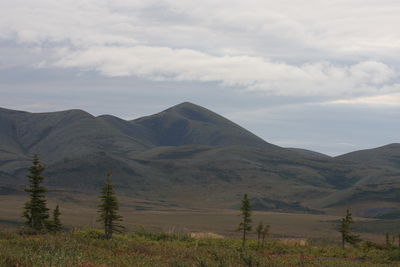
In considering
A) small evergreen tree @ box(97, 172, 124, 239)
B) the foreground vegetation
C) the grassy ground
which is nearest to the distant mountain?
the grassy ground

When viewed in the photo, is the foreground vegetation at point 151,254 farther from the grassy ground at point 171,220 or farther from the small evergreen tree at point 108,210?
the grassy ground at point 171,220

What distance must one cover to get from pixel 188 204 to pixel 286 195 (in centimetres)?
2671

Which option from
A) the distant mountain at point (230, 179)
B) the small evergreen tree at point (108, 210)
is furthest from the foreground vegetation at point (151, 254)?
the distant mountain at point (230, 179)

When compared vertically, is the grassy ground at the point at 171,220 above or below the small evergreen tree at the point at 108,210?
below

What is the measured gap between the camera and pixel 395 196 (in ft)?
383

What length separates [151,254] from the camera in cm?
1948

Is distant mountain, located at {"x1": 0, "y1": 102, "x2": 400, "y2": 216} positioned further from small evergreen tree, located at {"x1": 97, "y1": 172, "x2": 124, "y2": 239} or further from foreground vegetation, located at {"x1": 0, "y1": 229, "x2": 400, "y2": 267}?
foreground vegetation, located at {"x1": 0, "y1": 229, "x2": 400, "y2": 267}

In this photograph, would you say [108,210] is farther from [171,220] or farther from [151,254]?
[171,220]

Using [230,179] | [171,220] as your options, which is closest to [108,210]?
[171,220]

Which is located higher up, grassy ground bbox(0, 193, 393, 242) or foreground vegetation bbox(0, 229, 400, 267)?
foreground vegetation bbox(0, 229, 400, 267)

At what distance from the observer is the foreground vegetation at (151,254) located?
1416 centimetres

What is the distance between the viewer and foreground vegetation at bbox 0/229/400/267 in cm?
1416

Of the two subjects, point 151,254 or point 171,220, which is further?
point 171,220

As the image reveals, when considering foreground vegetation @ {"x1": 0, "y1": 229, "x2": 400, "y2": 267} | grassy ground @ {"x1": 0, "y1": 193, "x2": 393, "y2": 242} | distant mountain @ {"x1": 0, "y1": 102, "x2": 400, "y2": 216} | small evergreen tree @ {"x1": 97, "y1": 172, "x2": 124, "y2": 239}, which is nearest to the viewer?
foreground vegetation @ {"x1": 0, "y1": 229, "x2": 400, "y2": 267}
